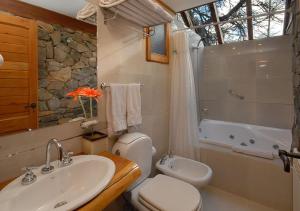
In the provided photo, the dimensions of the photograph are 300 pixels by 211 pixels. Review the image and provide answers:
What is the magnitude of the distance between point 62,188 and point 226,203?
180 centimetres

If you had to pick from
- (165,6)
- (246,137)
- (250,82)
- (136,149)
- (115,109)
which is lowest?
(246,137)

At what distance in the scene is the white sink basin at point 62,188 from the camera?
772 millimetres

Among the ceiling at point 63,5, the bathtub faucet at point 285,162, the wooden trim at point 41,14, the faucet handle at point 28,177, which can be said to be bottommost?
the faucet handle at point 28,177

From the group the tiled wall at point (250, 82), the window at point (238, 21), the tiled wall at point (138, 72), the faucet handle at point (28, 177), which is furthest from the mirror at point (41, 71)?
the tiled wall at point (250, 82)

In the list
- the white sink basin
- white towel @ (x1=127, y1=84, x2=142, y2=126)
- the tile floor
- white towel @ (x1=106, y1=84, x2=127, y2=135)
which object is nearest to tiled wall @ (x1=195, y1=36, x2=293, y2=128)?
the tile floor

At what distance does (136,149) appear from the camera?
149cm

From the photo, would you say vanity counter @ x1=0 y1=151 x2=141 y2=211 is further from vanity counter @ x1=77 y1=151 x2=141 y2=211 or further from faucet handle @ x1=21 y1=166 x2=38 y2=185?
faucet handle @ x1=21 y1=166 x2=38 y2=185

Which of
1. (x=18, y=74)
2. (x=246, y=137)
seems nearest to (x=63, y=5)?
(x=18, y=74)

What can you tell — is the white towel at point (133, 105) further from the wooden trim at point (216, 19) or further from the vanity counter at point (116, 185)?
the wooden trim at point (216, 19)

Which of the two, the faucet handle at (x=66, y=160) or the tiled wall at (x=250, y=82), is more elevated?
the tiled wall at (x=250, y=82)

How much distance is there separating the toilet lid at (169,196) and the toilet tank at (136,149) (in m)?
0.16

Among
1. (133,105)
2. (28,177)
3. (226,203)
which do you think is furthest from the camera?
(226,203)

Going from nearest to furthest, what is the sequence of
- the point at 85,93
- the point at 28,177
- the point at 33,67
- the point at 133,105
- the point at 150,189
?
the point at 28,177, the point at 33,67, the point at 85,93, the point at 150,189, the point at 133,105

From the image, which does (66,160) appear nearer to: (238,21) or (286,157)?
(286,157)
